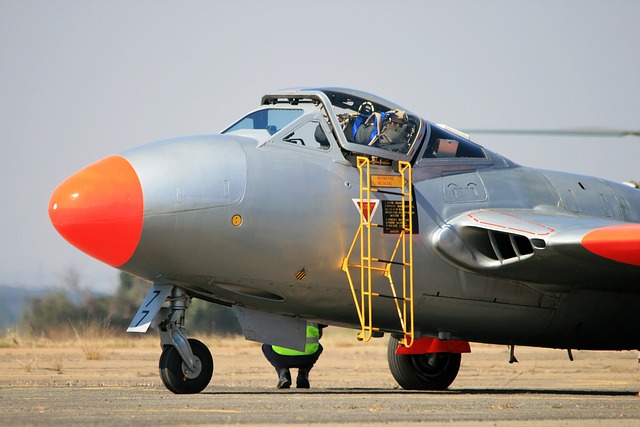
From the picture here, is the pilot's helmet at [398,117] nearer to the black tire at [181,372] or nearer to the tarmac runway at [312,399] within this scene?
the tarmac runway at [312,399]

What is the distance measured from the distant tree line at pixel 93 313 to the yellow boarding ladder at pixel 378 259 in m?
22.5

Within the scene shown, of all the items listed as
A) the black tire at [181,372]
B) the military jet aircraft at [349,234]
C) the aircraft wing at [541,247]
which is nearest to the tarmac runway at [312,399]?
the black tire at [181,372]

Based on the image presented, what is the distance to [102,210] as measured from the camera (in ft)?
41.0

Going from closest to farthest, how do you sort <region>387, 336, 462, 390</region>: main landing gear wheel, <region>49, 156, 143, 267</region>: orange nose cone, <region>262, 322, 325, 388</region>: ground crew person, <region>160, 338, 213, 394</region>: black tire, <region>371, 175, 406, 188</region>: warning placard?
<region>49, 156, 143, 267</region>: orange nose cone
<region>160, 338, 213, 394</region>: black tire
<region>371, 175, 406, 188</region>: warning placard
<region>262, 322, 325, 388</region>: ground crew person
<region>387, 336, 462, 390</region>: main landing gear wheel

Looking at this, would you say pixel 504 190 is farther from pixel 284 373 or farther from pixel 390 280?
pixel 284 373

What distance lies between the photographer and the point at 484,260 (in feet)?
46.8

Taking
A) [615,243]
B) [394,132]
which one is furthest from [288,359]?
[615,243]

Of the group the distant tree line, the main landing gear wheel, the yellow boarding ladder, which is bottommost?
the distant tree line

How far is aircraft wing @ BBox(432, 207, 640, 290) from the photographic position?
13.5m

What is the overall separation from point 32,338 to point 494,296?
21991 mm

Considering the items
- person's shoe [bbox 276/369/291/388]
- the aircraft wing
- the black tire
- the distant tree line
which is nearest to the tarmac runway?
the black tire

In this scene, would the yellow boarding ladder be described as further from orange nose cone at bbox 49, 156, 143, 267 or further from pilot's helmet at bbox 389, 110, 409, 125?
orange nose cone at bbox 49, 156, 143, 267

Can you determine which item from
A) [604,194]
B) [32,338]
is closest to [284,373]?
[604,194]

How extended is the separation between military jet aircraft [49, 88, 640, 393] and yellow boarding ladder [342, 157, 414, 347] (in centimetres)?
2
